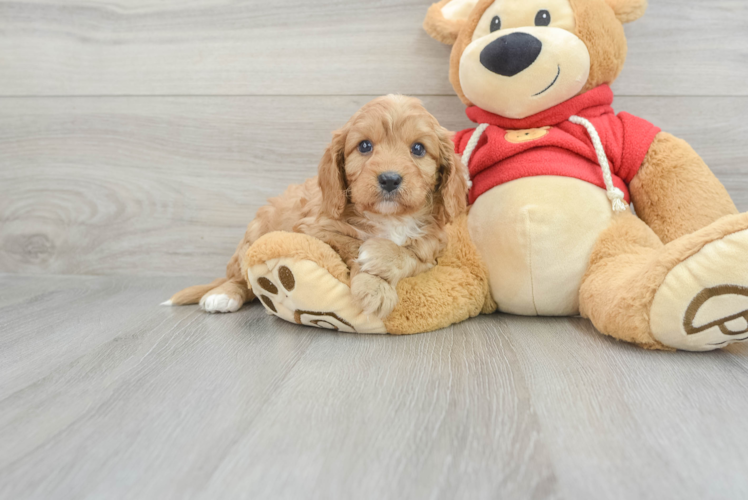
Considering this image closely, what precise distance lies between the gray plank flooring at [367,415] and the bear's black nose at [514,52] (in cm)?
68

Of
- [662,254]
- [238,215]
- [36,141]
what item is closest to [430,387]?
[662,254]

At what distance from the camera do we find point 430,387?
3.15ft

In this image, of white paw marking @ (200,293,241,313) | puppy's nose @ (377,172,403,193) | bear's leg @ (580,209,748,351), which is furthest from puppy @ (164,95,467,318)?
bear's leg @ (580,209,748,351)

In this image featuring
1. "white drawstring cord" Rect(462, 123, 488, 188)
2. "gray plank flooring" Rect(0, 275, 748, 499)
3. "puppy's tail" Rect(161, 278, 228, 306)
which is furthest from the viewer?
"puppy's tail" Rect(161, 278, 228, 306)

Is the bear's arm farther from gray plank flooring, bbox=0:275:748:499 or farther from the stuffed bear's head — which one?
gray plank flooring, bbox=0:275:748:499

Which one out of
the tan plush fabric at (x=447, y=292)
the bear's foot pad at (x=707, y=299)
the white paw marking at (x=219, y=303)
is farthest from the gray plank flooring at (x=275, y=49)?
the bear's foot pad at (x=707, y=299)

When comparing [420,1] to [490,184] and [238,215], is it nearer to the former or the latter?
[490,184]

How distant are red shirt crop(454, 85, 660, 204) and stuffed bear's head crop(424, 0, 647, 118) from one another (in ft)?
0.12

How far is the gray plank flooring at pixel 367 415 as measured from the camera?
26.8 inches

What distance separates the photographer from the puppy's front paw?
1171 millimetres

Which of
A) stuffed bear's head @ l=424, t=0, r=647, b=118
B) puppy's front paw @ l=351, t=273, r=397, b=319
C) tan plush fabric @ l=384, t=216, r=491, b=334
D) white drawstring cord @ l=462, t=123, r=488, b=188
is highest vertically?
stuffed bear's head @ l=424, t=0, r=647, b=118

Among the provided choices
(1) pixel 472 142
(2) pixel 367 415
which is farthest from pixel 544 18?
(2) pixel 367 415

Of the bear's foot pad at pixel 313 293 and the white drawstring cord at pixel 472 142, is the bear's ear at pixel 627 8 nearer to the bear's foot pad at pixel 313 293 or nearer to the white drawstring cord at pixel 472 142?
the white drawstring cord at pixel 472 142

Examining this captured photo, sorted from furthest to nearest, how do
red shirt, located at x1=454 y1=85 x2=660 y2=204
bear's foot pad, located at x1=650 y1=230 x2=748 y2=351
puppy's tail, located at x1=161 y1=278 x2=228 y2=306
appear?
puppy's tail, located at x1=161 y1=278 x2=228 y2=306, red shirt, located at x1=454 y1=85 x2=660 y2=204, bear's foot pad, located at x1=650 y1=230 x2=748 y2=351
